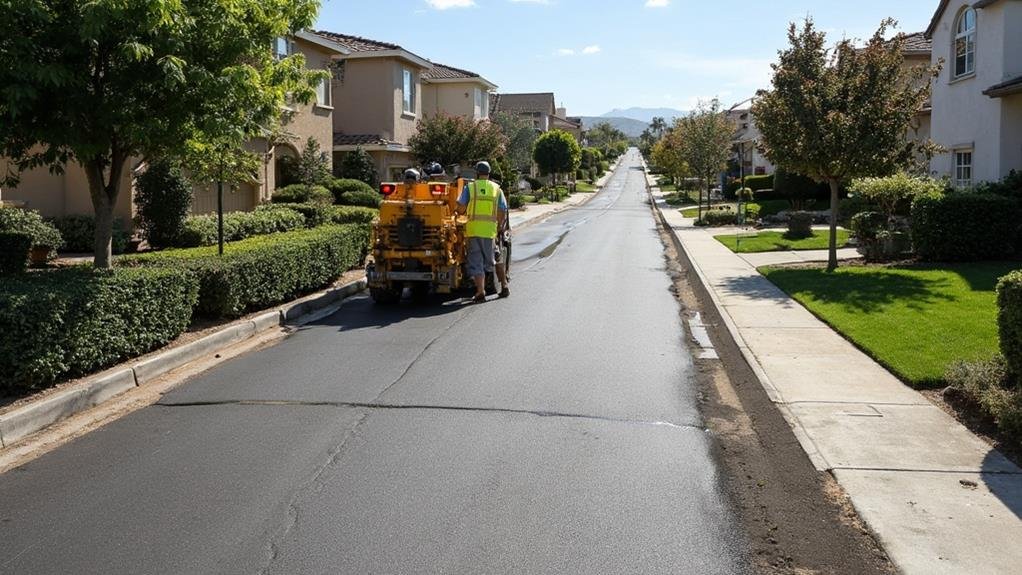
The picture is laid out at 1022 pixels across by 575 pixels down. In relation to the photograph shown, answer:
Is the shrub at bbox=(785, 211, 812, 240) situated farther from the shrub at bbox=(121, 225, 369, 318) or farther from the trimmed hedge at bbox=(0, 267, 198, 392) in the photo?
the trimmed hedge at bbox=(0, 267, 198, 392)

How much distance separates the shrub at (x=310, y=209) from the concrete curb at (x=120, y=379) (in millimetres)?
9624

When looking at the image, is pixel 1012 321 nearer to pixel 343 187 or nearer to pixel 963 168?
pixel 963 168

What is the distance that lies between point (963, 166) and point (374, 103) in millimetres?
21134

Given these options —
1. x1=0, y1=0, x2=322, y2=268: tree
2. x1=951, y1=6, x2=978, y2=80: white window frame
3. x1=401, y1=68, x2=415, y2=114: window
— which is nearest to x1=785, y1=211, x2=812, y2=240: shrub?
x1=951, y1=6, x2=978, y2=80: white window frame

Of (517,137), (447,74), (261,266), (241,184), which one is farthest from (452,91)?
(261,266)

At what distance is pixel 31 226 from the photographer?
16125mm

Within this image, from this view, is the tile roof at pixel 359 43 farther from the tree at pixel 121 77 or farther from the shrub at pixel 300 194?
the tree at pixel 121 77

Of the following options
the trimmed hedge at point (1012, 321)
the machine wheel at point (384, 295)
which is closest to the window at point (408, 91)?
the machine wheel at point (384, 295)

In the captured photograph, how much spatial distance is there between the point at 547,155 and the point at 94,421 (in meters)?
61.1

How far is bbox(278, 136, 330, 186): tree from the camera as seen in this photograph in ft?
85.0

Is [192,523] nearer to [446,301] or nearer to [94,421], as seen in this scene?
[94,421]

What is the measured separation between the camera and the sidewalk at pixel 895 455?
488 cm

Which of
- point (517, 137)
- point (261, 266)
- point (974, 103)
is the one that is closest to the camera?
point (261, 266)

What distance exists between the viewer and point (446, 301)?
14.3 meters
